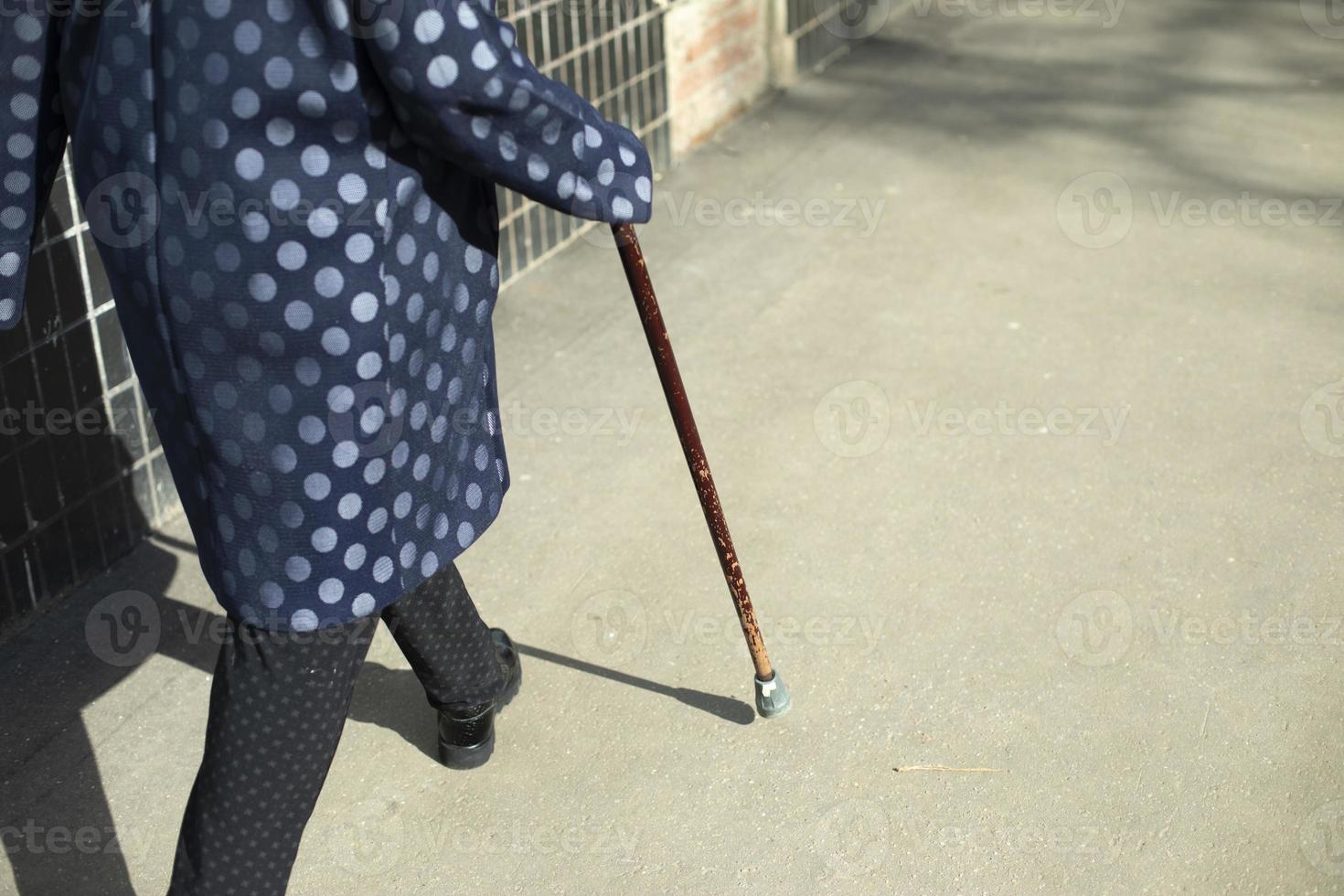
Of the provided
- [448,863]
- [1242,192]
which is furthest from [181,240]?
[1242,192]

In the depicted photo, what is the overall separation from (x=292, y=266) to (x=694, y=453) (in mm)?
855

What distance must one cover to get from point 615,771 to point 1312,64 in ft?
18.2

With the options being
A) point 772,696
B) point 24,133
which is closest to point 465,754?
point 772,696

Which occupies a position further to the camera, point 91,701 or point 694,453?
point 91,701

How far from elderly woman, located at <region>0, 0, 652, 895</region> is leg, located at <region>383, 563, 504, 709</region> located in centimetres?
24

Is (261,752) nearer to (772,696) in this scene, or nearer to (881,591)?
(772,696)

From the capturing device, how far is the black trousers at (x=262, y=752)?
2.11 meters

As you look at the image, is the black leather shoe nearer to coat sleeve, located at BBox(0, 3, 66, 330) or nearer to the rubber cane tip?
the rubber cane tip

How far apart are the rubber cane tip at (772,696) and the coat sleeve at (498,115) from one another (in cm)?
104

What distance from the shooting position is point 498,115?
6.12ft

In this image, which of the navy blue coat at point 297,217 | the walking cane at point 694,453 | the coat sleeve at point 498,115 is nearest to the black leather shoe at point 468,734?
the walking cane at point 694,453

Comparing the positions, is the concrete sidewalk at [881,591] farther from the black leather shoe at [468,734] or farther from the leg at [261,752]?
the leg at [261,752]

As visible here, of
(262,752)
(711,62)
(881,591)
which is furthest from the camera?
(711,62)

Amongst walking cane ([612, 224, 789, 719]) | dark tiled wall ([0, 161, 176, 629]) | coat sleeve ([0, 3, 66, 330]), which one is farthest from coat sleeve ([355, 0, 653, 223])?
dark tiled wall ([0, 161, 176, 629])
